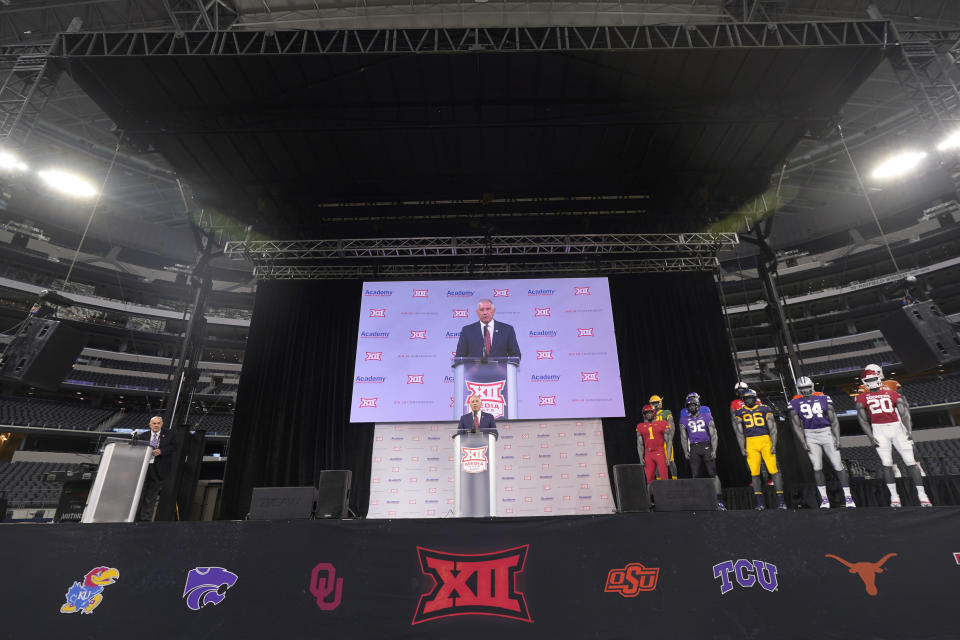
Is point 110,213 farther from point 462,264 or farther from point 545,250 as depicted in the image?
point 545,250

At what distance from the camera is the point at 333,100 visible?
10602mm

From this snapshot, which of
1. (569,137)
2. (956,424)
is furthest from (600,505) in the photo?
(956,424)

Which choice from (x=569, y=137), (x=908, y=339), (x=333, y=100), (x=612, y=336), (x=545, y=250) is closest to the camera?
(x=908, y=339)

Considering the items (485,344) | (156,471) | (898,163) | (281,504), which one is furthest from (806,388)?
(898,163)

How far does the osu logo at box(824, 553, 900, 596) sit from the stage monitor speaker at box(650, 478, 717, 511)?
91 centimetres

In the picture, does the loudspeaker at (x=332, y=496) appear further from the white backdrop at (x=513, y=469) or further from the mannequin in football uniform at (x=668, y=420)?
the mannequin in football uniform at (x=668, y=420)

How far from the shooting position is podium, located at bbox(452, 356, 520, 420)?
895 centimetres

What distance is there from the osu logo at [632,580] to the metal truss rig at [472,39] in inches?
357

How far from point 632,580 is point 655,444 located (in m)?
7.05

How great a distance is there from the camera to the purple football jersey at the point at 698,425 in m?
9.38

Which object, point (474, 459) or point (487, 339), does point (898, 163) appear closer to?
point (487, 339)

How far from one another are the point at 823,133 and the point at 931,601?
11.1 m

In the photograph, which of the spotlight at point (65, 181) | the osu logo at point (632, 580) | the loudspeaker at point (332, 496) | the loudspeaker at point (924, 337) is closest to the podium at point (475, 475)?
the loudspeaker at point (332, 496)

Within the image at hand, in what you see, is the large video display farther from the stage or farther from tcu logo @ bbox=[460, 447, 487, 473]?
the stage
